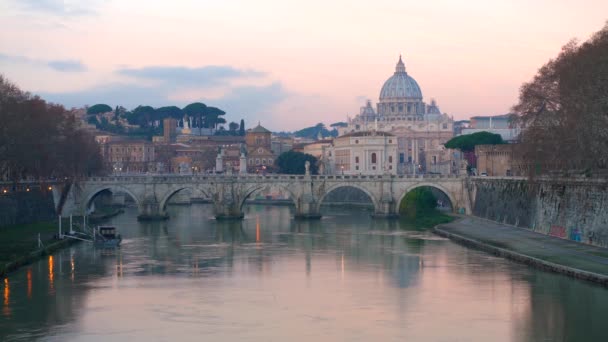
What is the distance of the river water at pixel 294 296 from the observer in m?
30.6

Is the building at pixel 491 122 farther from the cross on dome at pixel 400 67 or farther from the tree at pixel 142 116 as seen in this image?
the tree at pixel 142 116

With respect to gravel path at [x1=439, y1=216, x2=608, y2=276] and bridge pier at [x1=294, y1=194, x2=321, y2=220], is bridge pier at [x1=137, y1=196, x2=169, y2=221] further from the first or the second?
gravel path at [x1=439, y1=216, x2=608, y2=276]

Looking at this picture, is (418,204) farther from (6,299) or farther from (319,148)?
(319,148)

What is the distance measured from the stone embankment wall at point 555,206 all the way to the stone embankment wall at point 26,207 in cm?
2871

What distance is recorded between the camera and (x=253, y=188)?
7750cm

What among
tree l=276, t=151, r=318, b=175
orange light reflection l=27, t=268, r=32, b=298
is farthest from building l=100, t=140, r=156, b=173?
orange light reflection l=27, t=268, r=32, b=298

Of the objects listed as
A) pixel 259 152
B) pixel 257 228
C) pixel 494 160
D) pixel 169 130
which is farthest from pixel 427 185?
pixel 169 130

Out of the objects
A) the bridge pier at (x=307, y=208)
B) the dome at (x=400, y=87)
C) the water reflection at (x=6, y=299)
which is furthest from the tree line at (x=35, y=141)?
the dome at (x=400, y=87)

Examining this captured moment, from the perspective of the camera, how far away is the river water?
3062cm

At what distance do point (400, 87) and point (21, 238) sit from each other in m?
145

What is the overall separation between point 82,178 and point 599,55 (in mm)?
42935

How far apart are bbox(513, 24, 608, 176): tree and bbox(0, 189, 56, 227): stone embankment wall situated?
2891 centimetres

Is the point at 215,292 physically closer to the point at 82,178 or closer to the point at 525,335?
the point at 525,335

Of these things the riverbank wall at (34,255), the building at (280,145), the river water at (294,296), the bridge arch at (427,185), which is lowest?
the river water at (294,296)
